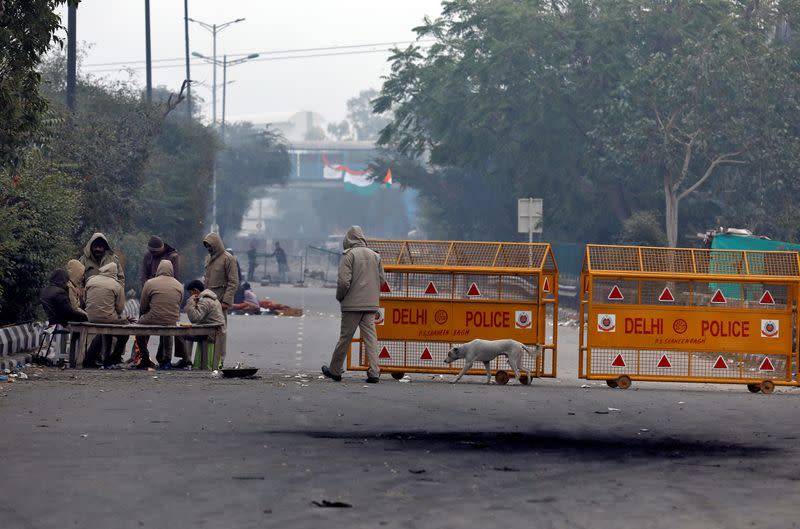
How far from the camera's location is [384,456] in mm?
9812

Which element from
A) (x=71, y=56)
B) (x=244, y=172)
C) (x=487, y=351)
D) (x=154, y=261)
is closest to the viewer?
(x=487, y=351)

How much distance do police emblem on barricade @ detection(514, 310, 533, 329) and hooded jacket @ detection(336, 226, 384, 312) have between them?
1.92 metres

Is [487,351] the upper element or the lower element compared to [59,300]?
lower

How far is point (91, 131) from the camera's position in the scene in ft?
125

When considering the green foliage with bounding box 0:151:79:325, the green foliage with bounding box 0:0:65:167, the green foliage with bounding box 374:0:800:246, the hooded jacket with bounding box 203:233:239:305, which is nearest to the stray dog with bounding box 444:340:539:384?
the hooded jacket with bounding box 203:233:239:305

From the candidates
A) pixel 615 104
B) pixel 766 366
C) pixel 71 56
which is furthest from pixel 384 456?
pixel 615 104

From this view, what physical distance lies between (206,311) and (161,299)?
0.71 m

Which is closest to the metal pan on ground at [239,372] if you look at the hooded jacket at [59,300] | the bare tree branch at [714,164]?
the hooded jacket at [59,300]

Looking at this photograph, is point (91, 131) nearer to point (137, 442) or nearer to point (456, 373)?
point (456, 373)

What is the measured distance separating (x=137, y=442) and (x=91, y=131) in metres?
29.2

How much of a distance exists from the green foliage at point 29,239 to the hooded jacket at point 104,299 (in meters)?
2.41

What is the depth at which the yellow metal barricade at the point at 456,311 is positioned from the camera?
1706 centimetres

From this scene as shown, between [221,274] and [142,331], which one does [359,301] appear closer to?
[221,274]

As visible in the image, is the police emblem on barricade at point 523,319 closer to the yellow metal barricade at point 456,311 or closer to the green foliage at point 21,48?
the yellow metal barricade at point 456,311
